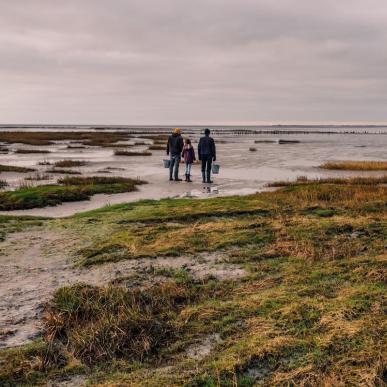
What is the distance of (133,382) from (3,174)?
2348 centimetres

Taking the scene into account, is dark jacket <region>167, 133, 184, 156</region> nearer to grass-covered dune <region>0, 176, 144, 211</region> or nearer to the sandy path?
grass-covered dune <region>0, 176, 144, 211</region>

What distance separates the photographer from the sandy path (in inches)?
221

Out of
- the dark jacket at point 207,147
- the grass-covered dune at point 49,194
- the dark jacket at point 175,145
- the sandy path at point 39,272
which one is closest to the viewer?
the sandy path at point 39,272

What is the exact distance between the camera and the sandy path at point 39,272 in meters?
5.61

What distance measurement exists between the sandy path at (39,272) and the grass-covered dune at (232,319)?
24cm

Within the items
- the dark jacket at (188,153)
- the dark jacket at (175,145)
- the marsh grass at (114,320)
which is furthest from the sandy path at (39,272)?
the dark jacket at (188,153)

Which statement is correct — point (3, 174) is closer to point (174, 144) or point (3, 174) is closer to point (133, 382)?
point (174, 144)

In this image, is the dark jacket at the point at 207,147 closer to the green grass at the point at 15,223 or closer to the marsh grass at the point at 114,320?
the green grass at the point at 15,223

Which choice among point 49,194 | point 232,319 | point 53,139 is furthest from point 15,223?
point 53,139

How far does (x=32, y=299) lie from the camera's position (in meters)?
6.28

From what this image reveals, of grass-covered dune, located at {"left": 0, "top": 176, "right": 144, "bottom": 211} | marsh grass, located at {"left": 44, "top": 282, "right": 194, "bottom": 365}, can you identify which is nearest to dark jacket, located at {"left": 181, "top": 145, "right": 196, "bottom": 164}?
grass-covered dune, located at {"left": 0, "top": 176, "right": 144, "bottom": 211}

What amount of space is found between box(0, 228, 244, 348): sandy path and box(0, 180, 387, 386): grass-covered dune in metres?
0.24

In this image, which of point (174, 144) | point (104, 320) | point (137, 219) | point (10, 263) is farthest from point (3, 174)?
point (104, 320)

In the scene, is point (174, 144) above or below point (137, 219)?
above
